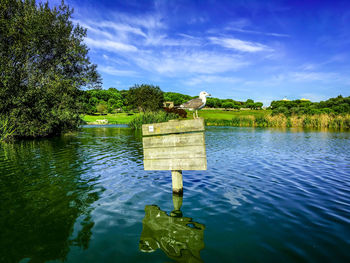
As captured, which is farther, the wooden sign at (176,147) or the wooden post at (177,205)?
the wooden sign at (176,147)

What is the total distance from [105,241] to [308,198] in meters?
6.55

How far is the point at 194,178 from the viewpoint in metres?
9.66

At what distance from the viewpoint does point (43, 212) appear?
19.7ft

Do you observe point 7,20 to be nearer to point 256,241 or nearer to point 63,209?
point 63,209

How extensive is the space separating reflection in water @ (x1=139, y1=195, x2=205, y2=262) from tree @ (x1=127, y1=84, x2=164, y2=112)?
63160mm

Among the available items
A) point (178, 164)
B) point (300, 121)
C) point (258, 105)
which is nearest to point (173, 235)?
point (178, 164)

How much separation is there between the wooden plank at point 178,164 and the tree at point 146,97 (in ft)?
202

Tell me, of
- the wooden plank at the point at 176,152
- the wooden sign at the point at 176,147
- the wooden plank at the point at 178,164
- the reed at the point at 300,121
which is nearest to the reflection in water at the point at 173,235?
the wooden plank at the point at 178,164

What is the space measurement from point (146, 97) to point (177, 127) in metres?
64.4

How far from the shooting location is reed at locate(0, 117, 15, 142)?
73.8ft

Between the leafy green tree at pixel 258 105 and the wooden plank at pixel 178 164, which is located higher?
the leafy green tree at pixel 258 105

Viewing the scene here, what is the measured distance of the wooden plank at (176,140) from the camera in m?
6.49

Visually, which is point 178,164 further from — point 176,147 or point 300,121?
point 300,121

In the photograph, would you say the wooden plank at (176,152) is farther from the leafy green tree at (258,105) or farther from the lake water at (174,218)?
the leafy green tree at (258,105)
